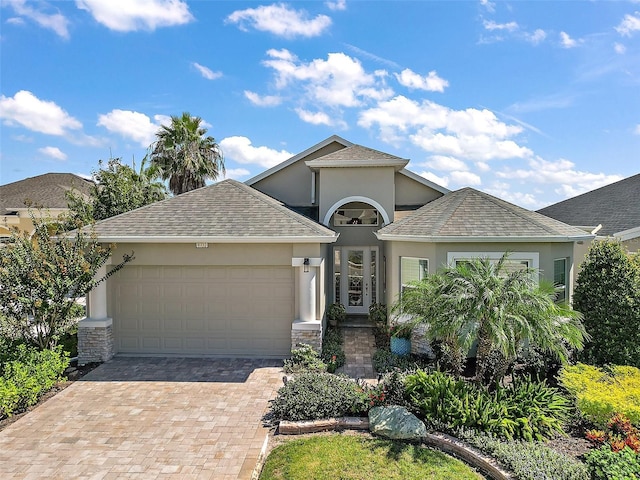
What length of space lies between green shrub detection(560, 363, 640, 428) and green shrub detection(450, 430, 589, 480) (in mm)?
1230

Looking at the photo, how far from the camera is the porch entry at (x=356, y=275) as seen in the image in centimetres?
1488

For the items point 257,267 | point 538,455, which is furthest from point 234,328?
point 538,455

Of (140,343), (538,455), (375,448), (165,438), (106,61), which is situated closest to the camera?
(538,455)

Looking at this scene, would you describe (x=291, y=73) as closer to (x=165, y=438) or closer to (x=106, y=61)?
(x=106, y=61)

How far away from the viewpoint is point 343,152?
14578 millimetres

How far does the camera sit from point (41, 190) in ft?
91.6

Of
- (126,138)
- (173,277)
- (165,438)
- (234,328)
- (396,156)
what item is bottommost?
(165,438)

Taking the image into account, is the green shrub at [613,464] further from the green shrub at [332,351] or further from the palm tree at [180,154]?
the palm tree at [180,154]

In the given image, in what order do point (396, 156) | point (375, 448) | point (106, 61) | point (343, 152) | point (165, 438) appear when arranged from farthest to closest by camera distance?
1. point (343, 152)
2. point (396, 156)
3. point (106, 61)
4. point (165, 438)
5. point (375, 448)

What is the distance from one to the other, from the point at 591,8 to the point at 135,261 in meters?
14.7

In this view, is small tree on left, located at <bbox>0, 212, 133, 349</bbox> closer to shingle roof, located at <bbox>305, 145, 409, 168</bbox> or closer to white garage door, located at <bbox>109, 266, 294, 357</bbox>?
white garage door, located at <bbox>109, 266, 294, 357</bbox>

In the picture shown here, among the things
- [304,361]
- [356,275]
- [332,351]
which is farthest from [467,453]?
[356,275]

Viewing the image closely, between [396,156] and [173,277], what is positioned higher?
[396,156]

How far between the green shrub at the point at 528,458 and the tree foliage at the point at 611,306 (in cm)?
428
